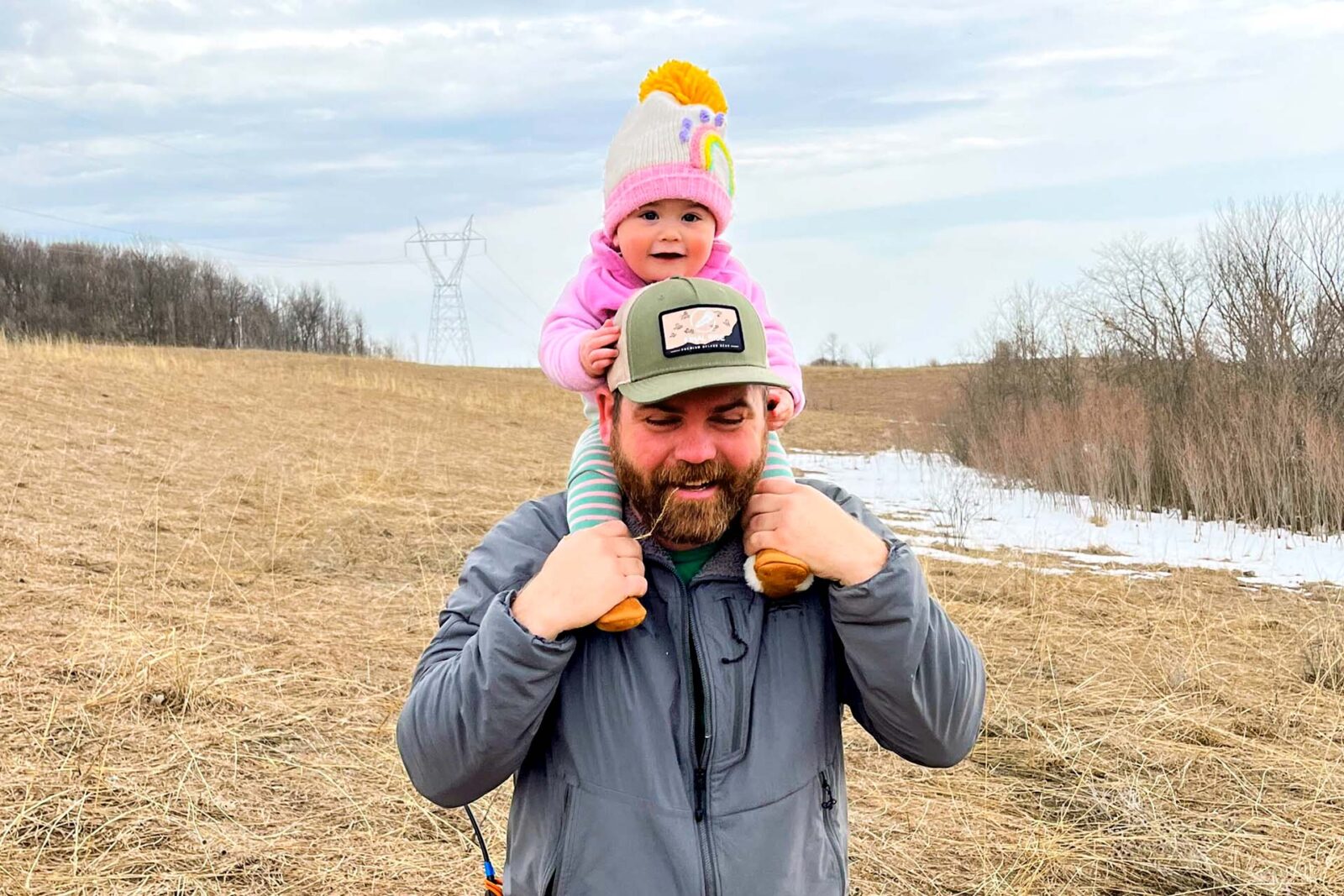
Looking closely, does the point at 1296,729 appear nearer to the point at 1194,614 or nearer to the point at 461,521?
the point at 1194,614

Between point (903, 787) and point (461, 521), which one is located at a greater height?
point (461, 521)

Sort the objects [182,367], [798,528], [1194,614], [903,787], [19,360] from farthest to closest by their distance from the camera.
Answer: [182,367]
[19,360]
[1194,614]
[903,787]
[798,528]

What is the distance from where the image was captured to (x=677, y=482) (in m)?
1.71

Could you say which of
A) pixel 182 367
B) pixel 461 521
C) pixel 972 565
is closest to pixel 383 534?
pixel 461 521

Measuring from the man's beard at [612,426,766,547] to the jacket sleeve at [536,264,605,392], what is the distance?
74 cm

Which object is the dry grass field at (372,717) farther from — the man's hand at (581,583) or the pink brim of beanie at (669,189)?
the man's hand at (581,583)

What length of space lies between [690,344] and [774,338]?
1121 mm

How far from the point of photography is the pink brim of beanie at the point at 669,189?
2.77m

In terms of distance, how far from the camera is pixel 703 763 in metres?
1.68

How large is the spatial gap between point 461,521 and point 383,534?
3.57 ft

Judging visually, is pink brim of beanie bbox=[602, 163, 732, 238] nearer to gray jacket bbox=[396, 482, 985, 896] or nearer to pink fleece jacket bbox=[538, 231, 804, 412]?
pink fleece jacket bbox=[538, 231, 804, 412]

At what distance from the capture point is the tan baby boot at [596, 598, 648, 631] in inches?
63.1

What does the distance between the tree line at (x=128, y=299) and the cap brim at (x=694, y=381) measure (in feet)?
208

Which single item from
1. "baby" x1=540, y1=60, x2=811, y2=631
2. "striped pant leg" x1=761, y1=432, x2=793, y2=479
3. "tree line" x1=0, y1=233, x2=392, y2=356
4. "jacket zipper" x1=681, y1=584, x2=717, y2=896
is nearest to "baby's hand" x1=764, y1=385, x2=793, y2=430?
"striped pant leg" x1=761, y1=432, x2=793, y2=479
